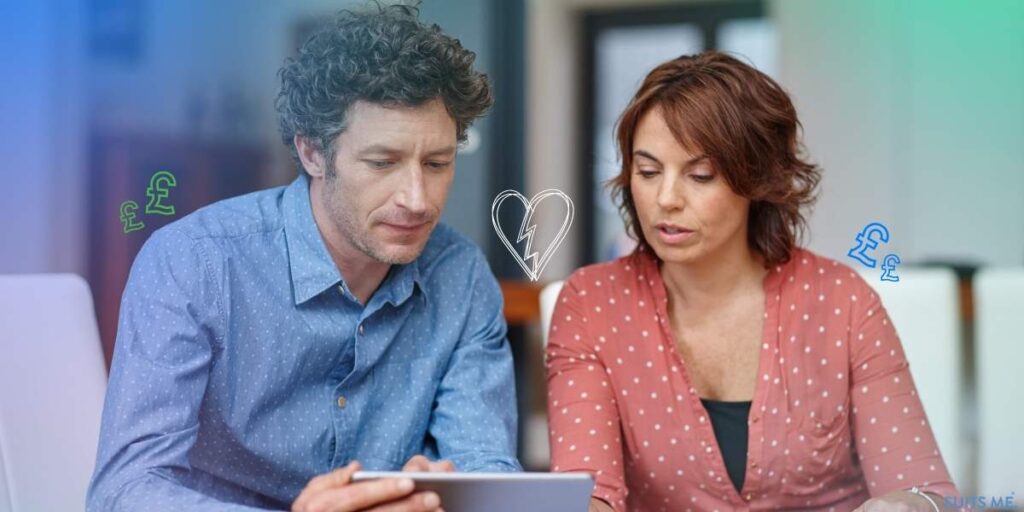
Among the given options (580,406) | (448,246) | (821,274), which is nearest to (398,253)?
(448,246)

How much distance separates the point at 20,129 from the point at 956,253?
1220 millimetres

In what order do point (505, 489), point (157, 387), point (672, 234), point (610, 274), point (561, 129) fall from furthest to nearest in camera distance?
point (561, 129) < point (610, 274) < point (672, 234) < point (157, 387) < point (505, 489)

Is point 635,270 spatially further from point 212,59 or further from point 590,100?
point 212,59

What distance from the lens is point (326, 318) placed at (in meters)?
1.25

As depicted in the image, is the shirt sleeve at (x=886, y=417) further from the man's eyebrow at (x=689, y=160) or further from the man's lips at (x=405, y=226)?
the man's lips at (x=405, y=226)

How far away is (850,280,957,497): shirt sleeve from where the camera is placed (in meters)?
1.28

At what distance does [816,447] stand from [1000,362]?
376mm

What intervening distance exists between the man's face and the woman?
24 cm

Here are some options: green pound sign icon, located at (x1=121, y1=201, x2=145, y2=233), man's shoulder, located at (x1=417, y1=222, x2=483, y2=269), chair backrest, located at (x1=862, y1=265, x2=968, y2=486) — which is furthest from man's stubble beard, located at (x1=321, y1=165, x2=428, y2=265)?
chair backrest, located at (x1=862, y1=265, x2=968, y2=486)

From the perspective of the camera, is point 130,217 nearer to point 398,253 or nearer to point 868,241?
point 398,253

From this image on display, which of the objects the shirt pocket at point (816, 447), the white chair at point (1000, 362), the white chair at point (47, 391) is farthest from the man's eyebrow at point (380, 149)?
the white chair at point (1000, 362)

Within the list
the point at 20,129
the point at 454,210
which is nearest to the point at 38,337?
the point at 20,129

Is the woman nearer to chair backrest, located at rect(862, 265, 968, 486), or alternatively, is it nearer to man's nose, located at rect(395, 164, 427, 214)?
chair backrest, located at rect(862, 265, 968, 486)

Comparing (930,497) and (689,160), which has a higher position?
(689,160)
